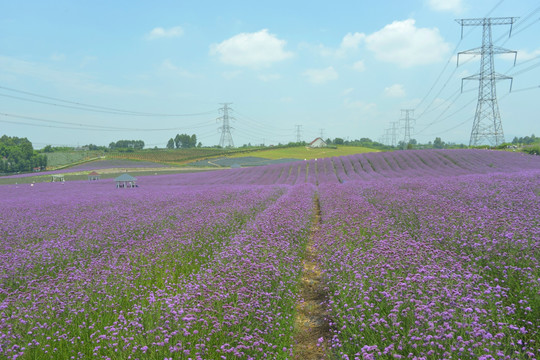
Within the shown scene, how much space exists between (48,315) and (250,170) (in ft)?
118

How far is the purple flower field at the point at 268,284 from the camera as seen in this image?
3.25 m

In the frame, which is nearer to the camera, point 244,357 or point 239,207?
point 244,357

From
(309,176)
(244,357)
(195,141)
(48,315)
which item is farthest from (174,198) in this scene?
(195,141)

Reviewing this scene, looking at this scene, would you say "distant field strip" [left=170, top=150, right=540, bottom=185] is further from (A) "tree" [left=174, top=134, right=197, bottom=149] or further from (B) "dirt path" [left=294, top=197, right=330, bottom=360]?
(A) "tree" [left=174, top=134, right=197, bottom=149]

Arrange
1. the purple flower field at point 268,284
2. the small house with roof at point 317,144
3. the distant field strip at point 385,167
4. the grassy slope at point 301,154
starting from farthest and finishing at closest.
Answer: the small house with roof at point 317,144 < the grassy slope at point 301,154 < the distant field strip at point 385,167 < the purple flower field at point 268,284

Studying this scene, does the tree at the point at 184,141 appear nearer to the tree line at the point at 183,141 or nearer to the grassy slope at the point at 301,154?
the tree line at the point at 183,141

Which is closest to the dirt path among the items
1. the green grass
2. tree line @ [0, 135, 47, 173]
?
tree line @ [0, 135, 47, 173]

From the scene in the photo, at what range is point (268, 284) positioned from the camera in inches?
185

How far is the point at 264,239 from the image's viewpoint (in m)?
6.88

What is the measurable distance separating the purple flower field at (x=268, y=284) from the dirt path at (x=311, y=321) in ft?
0.54

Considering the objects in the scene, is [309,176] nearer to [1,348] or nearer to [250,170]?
[250,170]

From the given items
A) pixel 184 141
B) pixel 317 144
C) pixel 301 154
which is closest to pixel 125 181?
pixel 301 154

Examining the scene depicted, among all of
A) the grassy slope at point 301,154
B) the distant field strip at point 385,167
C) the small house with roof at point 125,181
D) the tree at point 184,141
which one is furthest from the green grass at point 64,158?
the tree at point 184,141

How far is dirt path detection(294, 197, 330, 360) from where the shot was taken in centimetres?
419
